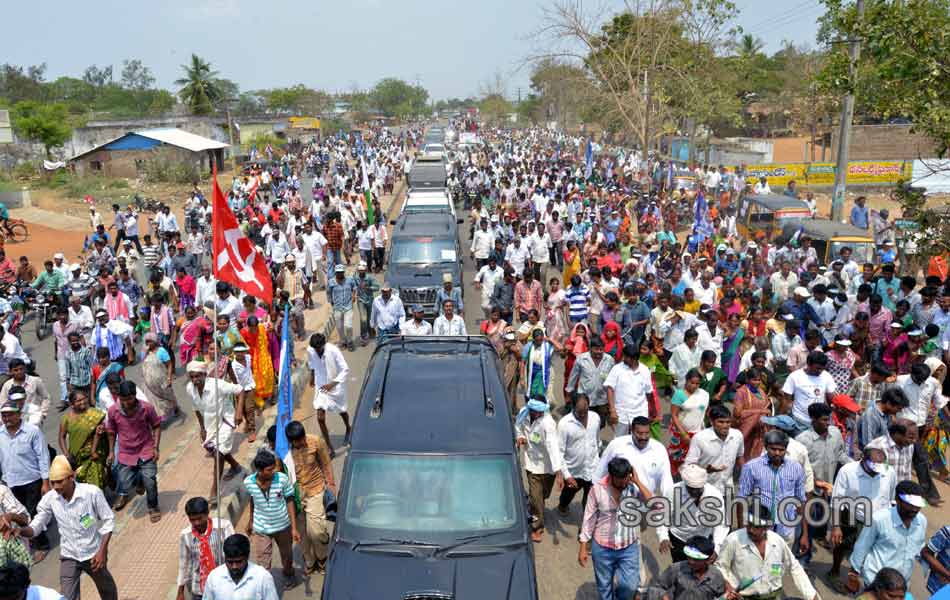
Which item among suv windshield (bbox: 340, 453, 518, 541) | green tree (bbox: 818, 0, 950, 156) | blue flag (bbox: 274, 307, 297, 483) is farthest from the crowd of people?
green tree (bbox: 818, 0, 950, 156)

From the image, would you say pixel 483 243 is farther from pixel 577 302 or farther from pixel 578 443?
pixel 578 443

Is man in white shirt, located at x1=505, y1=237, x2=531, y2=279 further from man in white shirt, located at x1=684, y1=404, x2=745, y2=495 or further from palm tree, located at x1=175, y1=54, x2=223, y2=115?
palm tree, located at x1=175, y1=54, x2=223, y2=115

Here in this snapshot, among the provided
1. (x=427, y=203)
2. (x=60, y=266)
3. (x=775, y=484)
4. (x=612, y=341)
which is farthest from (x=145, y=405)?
(x=427, y=203)

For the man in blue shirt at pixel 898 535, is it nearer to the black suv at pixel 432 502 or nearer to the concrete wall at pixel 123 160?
the black suv at pixel 432 502

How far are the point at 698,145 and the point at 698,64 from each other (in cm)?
1868

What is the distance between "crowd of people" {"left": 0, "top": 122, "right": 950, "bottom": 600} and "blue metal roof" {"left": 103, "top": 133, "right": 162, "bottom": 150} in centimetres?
2814

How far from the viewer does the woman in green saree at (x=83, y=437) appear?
6855 mm

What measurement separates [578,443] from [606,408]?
1814 millimetres

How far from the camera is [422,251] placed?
14.2m

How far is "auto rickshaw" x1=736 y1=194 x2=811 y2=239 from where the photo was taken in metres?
19.0

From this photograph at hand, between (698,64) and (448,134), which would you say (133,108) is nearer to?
(448,134)

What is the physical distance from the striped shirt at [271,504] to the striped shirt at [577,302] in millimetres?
6122

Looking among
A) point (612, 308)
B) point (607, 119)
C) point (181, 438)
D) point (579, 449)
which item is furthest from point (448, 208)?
point (607, 119)

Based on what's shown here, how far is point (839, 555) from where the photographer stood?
6.26 m
